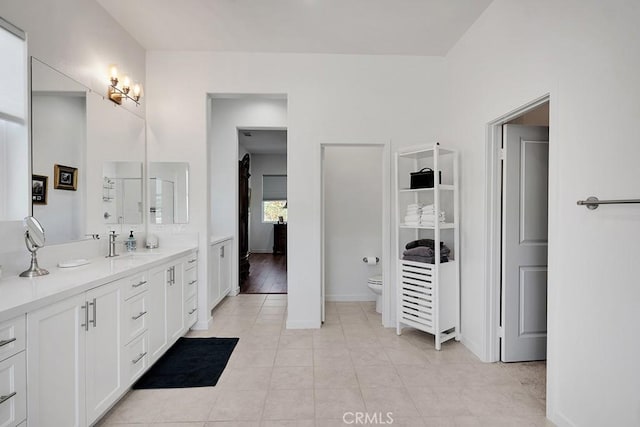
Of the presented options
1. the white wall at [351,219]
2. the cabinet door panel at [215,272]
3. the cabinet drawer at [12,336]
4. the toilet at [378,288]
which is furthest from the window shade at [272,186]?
the cabinet drawer at [12,336]

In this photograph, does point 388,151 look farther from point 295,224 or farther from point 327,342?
point 327,342

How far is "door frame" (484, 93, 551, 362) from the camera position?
2.55m

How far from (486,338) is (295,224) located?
81.5 inches

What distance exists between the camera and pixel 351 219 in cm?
430

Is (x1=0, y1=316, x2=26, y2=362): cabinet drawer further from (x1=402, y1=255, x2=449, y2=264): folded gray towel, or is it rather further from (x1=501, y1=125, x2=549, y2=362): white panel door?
(x1=501, y1=125, x2=549, y2=362): white panel door

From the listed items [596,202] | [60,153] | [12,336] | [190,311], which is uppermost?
[60,153]

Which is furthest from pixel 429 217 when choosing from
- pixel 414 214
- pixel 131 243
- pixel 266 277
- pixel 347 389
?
pixel 266 277

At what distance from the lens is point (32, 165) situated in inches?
75.6

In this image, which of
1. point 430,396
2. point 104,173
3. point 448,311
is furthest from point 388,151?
point 104,173

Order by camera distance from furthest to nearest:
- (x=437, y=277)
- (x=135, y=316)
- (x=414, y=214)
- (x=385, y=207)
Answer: (x=385, y=207)
(x=414, y=214)
(x=437, y=277)
(x=135, y=316)

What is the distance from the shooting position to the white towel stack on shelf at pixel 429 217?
2.90 metres

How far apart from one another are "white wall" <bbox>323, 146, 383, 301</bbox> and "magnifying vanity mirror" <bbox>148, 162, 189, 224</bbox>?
186 cm

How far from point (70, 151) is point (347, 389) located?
263 centimetres

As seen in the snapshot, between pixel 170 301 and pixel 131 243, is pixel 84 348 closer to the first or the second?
pixel 170 301
